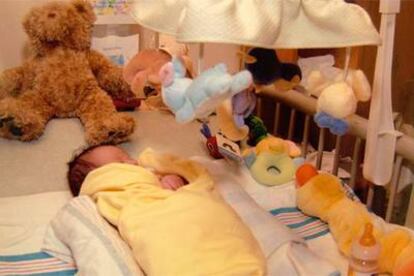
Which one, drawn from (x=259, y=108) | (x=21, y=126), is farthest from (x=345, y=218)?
(x=21, y=126)

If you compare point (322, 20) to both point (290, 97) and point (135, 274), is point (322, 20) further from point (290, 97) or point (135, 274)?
point (290, 97)

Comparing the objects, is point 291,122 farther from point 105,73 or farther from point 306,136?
point 105,73

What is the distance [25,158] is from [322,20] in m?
0.95

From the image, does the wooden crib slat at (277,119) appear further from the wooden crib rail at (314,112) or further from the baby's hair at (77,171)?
the baby's hair at (77,171)

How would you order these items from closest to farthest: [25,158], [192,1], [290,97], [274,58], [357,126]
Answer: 1. [192,1]
2. [274,58]
3. [357,126]
4. [25,158]
5. [290,97]

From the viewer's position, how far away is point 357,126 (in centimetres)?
127

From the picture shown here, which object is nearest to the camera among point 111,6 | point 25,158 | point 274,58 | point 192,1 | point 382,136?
point 192,1

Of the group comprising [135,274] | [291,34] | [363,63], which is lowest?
[135,274]

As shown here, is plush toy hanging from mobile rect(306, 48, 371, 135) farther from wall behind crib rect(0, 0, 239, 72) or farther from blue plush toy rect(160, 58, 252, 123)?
wall behind crib rect(0, 0, 239, 72)

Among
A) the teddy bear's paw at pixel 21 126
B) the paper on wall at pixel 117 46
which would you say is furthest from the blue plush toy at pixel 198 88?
the paper on wall at pixel 117 46

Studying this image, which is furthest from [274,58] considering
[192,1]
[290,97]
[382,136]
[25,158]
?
[25,158]

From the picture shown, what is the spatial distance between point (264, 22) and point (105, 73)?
1.01 meters

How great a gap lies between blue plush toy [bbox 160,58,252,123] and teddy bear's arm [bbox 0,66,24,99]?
2.97 feet

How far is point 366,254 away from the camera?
89cm
